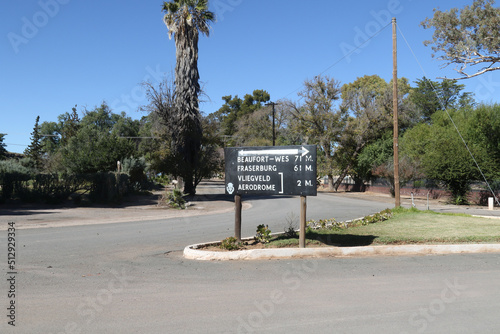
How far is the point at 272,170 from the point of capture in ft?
34.1

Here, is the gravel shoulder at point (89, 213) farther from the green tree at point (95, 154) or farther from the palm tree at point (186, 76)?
the green tree at point (95, 154)

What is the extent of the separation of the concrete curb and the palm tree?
859 inches

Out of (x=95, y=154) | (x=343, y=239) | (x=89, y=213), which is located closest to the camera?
(x=343, y=239)

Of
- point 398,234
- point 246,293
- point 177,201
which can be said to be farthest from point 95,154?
point 246,293

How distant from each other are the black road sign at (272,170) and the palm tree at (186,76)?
20678 millimetres

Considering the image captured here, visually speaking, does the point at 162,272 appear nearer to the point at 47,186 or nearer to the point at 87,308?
the point at 87,308

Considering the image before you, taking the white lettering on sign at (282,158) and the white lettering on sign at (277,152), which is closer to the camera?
the white lettering on sign at (277,152)

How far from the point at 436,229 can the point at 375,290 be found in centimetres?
735

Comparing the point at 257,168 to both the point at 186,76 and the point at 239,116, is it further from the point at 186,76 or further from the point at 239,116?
the point at 239,116

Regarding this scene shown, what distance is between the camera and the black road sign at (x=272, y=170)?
1004cm

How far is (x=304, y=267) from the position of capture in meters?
8.57

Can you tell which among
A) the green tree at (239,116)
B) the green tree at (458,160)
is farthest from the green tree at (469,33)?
the green tree at (239,116)

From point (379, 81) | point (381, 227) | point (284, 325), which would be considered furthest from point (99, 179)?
point (379, 81)

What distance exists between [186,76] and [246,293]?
26.2 meters
